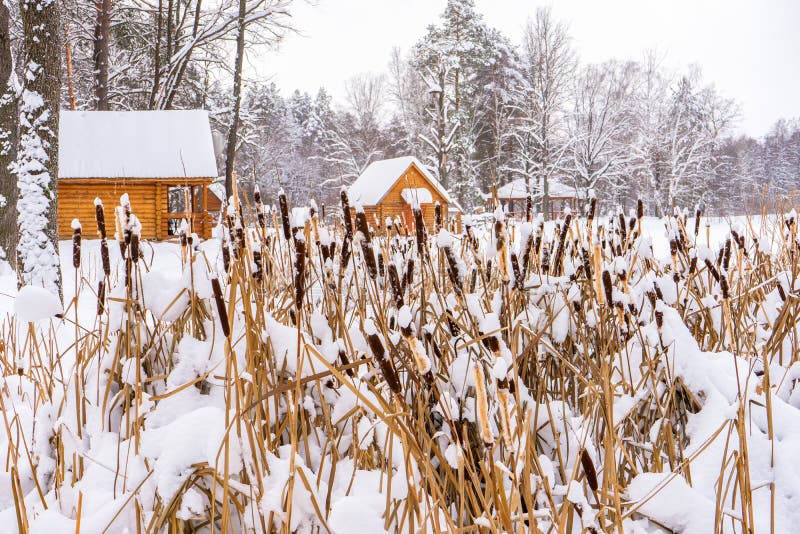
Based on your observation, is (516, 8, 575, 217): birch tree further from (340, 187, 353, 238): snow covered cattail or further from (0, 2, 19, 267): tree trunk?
(340, 187, 353, 238): snow covered cattail

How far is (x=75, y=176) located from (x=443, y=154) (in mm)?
17234

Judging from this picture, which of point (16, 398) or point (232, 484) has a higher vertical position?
point (232, 484)

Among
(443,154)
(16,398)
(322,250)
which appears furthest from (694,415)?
(443,154)

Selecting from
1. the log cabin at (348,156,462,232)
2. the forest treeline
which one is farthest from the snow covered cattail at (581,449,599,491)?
the log cabin at (348,156,462,232)

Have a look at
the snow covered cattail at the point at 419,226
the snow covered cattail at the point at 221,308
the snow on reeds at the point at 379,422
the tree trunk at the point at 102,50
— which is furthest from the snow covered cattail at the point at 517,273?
the tree trunk at the point at 102,50

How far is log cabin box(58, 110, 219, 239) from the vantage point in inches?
651

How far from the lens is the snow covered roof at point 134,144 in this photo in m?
16.5

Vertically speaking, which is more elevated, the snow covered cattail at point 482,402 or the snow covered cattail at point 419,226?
the snow covered cattail at point 419,226

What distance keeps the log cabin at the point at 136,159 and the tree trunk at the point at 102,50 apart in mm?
1628

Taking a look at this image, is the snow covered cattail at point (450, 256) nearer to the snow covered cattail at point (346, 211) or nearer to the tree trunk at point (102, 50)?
the snow covered cattail at point (346, 211)

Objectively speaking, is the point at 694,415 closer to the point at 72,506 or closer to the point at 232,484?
the point at 232,484

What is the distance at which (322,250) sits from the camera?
1.54 meters

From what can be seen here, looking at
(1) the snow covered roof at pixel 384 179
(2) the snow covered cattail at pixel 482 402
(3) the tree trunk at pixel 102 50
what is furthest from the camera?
(1) the snow covered roof at pixel 384 179

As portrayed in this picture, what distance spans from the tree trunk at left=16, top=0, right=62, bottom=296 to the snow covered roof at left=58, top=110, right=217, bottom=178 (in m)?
9.76
